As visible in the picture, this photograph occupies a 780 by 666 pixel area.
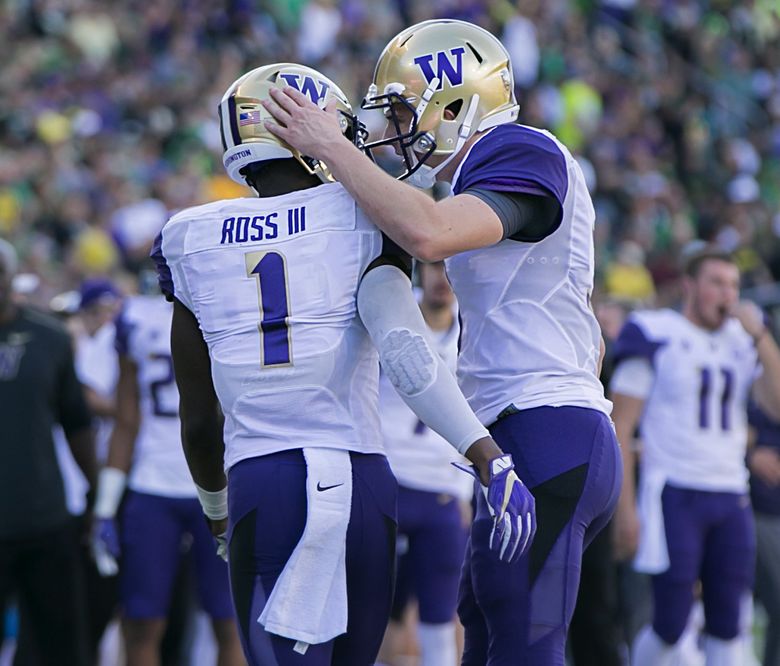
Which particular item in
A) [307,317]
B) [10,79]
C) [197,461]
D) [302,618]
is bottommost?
[302,618]

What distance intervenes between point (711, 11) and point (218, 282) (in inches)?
599

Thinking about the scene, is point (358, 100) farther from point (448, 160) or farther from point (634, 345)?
point (448, 160)

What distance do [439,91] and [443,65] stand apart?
7 cm

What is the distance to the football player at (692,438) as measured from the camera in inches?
242

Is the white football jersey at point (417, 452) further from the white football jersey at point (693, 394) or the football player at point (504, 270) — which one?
the football player at point (504, 270)

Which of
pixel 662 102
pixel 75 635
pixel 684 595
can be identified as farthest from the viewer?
pixel 662 102

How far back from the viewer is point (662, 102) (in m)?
16.0

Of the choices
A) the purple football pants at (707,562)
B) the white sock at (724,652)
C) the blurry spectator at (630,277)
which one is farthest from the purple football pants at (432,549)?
the blurry spectator at (630,277)

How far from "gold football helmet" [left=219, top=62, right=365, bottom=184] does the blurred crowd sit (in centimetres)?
556

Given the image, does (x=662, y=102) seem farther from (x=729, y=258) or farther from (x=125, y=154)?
(x=729, y=258)

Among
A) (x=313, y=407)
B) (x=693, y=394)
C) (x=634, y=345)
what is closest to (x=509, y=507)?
(x=313, y=407)

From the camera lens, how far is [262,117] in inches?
137

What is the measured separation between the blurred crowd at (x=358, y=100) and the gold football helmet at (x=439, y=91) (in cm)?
562

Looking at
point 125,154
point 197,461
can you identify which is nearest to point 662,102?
point 125,154
